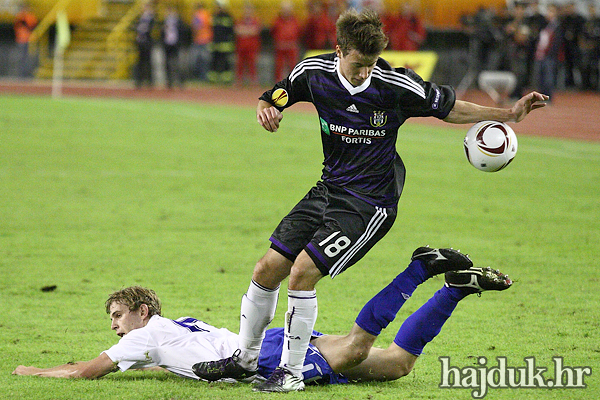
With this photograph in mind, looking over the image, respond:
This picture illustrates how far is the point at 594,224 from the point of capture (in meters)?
10.4

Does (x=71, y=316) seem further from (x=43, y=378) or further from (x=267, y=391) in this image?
(x=267, y=391)

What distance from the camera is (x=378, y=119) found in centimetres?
515

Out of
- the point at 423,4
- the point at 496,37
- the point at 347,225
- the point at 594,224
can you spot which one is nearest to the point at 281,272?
the point at 347,225

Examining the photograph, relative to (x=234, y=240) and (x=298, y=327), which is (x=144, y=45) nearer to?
(x=234, y=240)

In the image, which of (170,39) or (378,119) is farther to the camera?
(170,39)

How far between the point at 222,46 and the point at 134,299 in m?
27.0

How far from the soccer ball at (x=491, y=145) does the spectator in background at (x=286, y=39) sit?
2606cm

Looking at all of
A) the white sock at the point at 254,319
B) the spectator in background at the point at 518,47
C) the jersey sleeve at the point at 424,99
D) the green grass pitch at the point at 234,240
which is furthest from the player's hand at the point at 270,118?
the spectator in background at the point at 518,47

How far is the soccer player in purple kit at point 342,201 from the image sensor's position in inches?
194

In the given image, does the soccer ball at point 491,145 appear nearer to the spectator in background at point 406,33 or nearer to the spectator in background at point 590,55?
the spectator in background at point 590,55

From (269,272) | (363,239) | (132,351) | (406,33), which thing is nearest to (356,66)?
(363,239)

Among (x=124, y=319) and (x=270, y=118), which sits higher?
(x=270, y=118)

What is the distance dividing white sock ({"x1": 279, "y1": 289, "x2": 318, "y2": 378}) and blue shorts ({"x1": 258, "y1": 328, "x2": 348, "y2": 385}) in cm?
10

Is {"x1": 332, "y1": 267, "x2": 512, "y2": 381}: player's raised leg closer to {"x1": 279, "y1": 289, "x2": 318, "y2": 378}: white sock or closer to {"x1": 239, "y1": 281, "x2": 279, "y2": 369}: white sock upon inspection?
{"x1": 279, "y1": 289, "x2": 318, "y2": 378}: white sock
